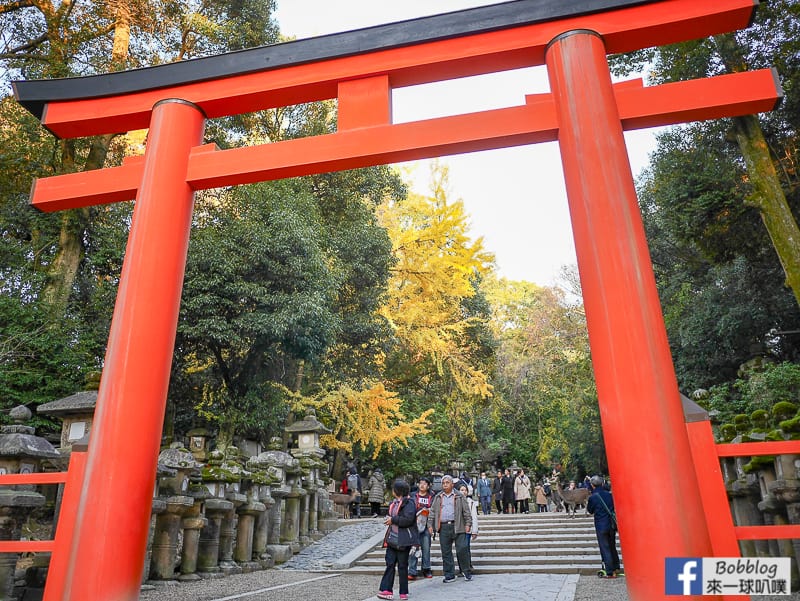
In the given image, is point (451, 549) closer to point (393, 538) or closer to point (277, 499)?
point (393, 538)

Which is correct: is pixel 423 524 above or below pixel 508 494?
below

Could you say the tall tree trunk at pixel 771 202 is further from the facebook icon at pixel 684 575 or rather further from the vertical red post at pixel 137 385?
the vertical red post at pixel 137 385

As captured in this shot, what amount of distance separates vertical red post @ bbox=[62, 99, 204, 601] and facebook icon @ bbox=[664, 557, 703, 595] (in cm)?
300

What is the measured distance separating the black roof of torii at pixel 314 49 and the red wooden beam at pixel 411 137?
381 mm

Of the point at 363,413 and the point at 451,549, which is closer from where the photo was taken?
the point at 451,549

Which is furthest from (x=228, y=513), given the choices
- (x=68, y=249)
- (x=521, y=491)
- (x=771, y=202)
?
(x=521, y=491)

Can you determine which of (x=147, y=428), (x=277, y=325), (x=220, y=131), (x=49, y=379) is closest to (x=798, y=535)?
(x=147, y=428)

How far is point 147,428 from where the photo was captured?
3535 millimetres

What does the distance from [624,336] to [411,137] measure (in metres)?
2.01

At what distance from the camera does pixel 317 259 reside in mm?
13773

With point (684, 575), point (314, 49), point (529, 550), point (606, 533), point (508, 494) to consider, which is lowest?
point (529, 550)

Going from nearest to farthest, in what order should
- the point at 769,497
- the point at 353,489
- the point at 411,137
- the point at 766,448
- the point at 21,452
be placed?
the point at 766,448
the point at 411,137
the point at 769,497
the point at 21,452
the point at 353,489

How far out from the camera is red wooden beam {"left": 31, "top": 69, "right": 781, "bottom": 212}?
3.54 meters

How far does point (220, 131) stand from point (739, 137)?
44.1 ft
